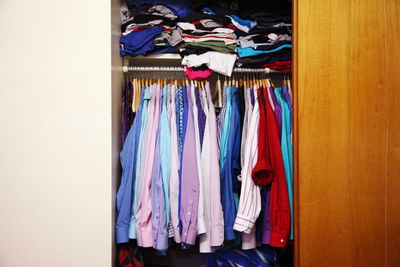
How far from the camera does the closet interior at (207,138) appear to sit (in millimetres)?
1305

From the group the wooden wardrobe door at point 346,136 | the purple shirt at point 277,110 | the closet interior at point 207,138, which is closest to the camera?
the wooden wardrobe door at point 346,136

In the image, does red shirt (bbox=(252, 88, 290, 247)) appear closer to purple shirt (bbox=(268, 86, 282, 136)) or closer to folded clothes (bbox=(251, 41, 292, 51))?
purple shirt (bbox=(268, 86, 282, 136))

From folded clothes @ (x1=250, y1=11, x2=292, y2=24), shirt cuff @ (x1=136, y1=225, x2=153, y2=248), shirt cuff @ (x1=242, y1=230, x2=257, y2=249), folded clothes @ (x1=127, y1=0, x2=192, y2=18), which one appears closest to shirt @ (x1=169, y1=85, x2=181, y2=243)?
shirt cuff @ (x1=136, y1=225, x2=153, y2=248)

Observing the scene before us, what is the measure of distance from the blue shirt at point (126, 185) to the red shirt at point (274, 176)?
572mm

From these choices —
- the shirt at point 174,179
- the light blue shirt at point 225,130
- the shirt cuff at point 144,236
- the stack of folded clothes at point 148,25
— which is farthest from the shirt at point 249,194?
the stack of folded clothes at point 148,25

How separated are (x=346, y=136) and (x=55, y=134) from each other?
124cm

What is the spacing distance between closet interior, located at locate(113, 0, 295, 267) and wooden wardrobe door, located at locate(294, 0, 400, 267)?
0.16 meters

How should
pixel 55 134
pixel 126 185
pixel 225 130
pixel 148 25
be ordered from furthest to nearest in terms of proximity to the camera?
1. pixel 148 25
2. pixel 225 130
3. pixel 126 185
4. pixel 55 134

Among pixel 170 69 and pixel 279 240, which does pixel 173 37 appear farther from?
pixel 279 240

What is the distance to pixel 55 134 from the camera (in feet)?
3.96

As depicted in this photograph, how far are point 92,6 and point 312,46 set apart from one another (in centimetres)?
96

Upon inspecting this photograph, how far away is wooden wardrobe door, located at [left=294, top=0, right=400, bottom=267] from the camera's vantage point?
3.95 feet

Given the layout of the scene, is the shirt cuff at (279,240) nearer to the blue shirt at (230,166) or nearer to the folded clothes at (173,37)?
the blue shirt at (230,166)

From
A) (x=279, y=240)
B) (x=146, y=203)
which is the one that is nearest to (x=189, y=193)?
(x=146, y=203)
